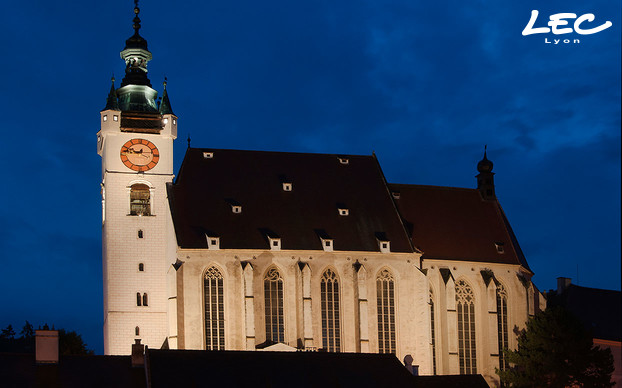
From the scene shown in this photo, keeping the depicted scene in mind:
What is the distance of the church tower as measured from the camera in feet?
274

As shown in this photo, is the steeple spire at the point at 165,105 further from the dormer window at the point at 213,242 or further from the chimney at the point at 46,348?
the chimney at the point at 46,348

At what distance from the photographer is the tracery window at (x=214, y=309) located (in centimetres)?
8106

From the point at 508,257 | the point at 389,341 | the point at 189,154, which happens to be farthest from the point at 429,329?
the point at 189,154

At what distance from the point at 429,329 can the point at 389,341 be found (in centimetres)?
259

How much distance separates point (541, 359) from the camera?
7525cm

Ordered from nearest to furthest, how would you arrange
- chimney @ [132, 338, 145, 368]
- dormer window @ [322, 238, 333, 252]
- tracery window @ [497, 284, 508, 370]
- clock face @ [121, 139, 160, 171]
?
chimney @ [132, 338, 145, 368], dormer window @ [322, 238, 333, 252], clock face @ [121, 139, 160, 171], tracery window @ [497, 284, 508, 370]

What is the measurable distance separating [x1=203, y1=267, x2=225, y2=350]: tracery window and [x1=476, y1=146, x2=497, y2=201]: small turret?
2149 cm

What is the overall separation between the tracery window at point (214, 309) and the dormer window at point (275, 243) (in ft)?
12.1

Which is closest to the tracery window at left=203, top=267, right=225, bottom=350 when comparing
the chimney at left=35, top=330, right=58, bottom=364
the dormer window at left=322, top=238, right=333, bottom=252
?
the dormer window at left=322, top=238, right=333, bottom=252

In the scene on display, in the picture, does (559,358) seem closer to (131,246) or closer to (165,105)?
(131,246)

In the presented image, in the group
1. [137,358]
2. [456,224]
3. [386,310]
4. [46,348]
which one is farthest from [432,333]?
[46,348]

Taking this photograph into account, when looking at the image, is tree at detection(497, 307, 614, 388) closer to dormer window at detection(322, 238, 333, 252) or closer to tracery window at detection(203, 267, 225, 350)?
dormer window at detection(322, 238, 333, 252)

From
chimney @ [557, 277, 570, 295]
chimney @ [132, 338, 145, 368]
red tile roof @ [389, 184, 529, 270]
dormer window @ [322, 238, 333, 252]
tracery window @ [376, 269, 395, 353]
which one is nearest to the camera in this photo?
chimney @ [132, 338, 145, 368]

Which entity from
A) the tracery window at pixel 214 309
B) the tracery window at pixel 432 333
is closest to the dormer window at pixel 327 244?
the tracery window at pixel 214 309
